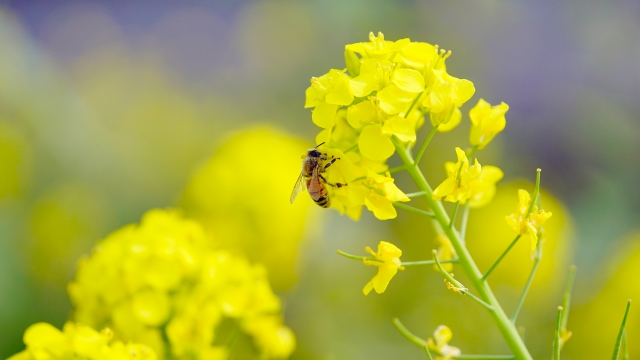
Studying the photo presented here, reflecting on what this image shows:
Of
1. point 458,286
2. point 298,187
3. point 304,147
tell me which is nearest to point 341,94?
point 458,286

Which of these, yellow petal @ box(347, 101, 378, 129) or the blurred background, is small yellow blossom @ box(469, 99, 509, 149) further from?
the blurred background

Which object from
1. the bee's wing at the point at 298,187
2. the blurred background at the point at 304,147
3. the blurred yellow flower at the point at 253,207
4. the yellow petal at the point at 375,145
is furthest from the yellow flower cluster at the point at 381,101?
the blurred yellow flower at the point at 253,207

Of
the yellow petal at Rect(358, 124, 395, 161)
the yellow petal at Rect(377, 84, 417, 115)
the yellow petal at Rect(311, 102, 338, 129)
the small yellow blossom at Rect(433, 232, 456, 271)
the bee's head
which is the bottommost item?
the small yellow blossom at Rect(433, 232, 456, 271)

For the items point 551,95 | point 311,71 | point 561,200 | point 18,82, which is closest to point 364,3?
point 311,71

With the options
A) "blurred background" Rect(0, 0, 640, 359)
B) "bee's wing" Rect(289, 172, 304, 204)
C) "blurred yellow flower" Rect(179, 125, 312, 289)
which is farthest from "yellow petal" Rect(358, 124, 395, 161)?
"blurred yellow flower" Rect(179, 125, 312, 289)

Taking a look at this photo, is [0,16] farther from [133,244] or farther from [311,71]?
[133,244]

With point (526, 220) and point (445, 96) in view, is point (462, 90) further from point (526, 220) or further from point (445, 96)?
point (526, 220)
